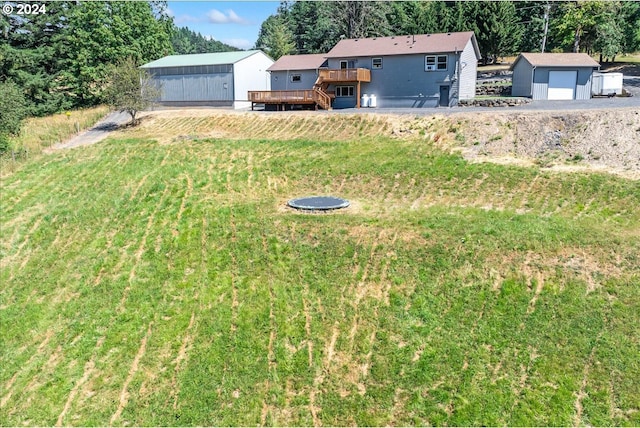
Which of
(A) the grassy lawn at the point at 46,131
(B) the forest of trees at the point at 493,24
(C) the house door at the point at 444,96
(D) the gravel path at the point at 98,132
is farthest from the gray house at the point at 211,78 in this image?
(B) the forest of trees at the point at 493,24

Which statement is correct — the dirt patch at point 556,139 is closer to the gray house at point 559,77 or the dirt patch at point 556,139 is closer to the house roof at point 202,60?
the gray house at point 559,77

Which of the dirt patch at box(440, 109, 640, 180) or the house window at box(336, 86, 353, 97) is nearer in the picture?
the dirt patch at box(440, 109, 640, 180)

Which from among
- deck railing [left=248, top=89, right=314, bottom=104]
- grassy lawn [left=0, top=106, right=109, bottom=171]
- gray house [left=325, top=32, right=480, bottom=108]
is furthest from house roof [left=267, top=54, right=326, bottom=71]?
grassy lawn [left=0, top=106, right=109, bottom=171]

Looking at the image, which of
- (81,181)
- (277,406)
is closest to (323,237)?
(277,406)

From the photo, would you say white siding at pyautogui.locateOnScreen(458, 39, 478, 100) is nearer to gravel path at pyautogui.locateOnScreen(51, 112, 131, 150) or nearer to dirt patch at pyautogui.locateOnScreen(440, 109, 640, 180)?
dirt patch at pyautogui.locateOnScreen(440, 109, 640, 180)

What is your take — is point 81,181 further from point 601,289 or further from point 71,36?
point 71,36

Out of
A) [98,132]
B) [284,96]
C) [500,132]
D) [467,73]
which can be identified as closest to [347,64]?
[284,96]

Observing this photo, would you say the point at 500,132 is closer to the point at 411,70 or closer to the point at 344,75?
the point at 411,70
